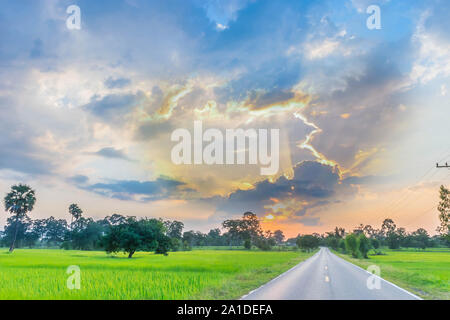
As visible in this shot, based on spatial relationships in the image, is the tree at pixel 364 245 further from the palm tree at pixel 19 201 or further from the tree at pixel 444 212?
the palm tree at pixel 19 201

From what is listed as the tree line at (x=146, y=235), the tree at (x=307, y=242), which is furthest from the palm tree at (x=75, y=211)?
the tree at (x=307, y=242)

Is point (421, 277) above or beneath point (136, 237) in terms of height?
above

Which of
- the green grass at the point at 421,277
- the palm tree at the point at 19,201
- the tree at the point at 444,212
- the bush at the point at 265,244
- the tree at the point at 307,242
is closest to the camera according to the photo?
the green grass at the point at 421,277

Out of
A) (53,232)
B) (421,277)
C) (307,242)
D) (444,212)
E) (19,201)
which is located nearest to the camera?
(421,277)

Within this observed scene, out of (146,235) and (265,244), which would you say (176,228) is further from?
(146,235)

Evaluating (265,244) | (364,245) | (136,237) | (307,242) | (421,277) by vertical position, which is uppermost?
(421,277)

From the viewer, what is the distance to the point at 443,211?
5478 centimetres

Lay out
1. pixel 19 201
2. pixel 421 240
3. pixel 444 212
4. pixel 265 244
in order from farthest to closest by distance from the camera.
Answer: pixel 421 240, pixel 265 244, pixel 19 201, pixel 444 212

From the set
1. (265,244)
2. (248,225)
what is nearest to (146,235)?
(265,244)

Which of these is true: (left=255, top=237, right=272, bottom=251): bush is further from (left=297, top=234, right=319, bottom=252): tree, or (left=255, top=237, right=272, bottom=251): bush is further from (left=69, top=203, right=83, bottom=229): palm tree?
(left=69, top=203, right=83, bottom=229): palm tree

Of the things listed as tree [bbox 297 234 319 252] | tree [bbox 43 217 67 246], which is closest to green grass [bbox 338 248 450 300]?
tree [bbox 297 234 319 252]

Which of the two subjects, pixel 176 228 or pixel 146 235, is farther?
pixel 176 228
